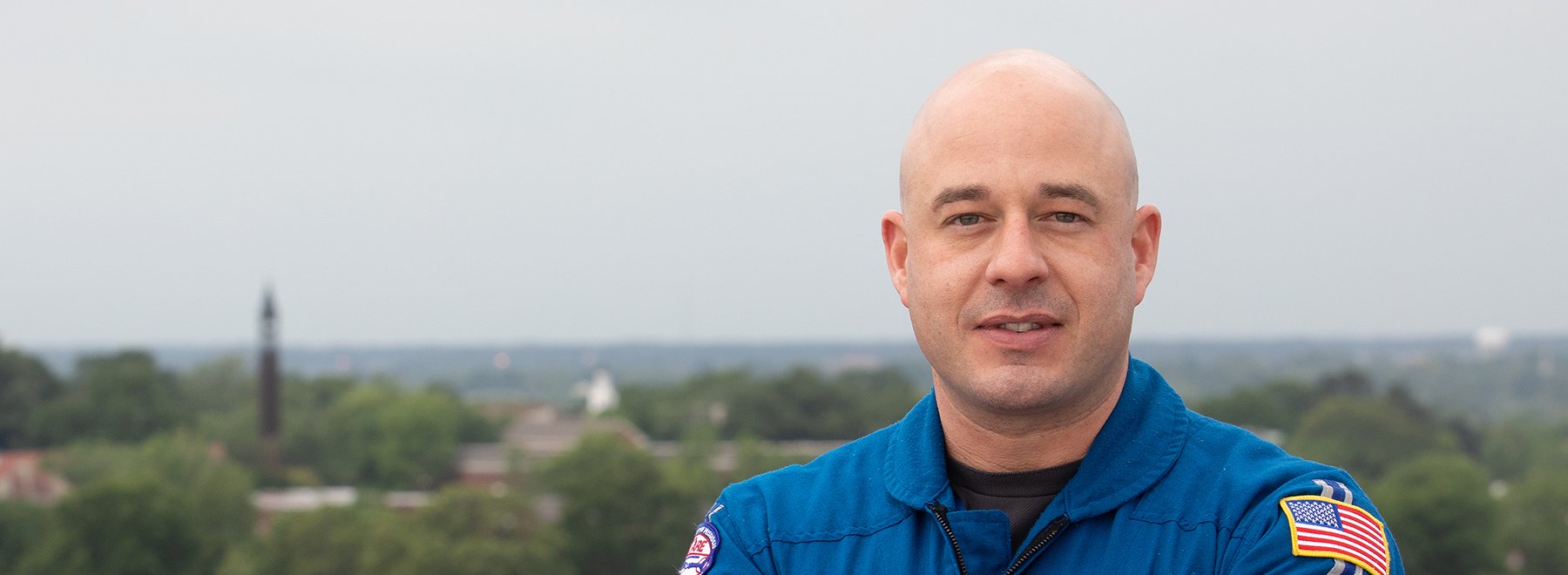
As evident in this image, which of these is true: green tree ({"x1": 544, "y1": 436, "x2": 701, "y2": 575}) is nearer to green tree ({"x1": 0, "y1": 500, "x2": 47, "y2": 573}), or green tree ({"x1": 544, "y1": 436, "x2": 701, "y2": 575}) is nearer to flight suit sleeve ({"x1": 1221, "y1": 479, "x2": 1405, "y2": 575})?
green tree ({"x1": 0, "y1": 500, "x2": 47, "y2": 573})

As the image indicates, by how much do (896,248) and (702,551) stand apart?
897 mm

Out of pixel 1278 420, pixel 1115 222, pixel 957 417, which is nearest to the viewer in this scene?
pixel 1115 222

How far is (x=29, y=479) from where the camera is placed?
3880 inches

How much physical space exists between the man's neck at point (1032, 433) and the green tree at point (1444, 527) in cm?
7967

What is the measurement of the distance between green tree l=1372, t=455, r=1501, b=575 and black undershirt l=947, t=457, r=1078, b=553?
261ft

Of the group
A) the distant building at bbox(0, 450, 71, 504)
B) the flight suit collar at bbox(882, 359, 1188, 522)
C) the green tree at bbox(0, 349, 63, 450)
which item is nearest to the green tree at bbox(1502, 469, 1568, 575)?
the distant building at bbox(0, 450, 71, 504)

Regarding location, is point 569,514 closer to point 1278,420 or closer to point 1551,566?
point 1551,566

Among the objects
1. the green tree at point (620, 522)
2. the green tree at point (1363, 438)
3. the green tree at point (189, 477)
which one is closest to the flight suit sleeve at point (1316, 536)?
the green tree at point (189, 477)


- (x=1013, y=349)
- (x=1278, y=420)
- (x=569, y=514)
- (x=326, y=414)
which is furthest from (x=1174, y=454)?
(x=1278, y=420)

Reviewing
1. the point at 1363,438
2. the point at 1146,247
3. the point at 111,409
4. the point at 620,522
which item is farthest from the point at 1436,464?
the point at 1146,247

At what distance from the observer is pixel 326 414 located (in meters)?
122

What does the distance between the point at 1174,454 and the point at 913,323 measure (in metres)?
0.68

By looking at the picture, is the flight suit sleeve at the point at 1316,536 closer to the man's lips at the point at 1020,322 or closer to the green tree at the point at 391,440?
the man's lips at the point at 1020,322

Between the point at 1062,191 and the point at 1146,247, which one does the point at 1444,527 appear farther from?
the point at 1062,191
